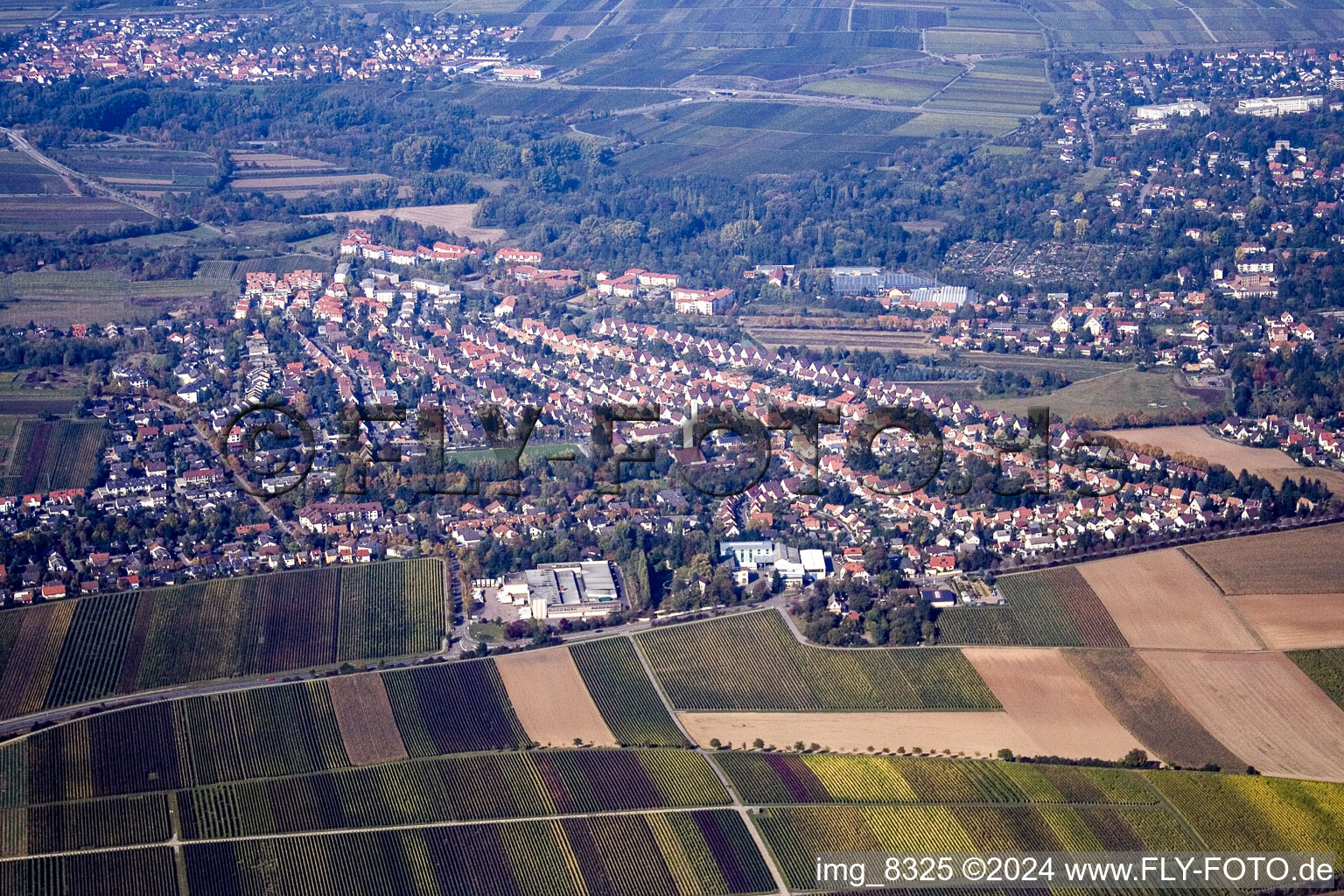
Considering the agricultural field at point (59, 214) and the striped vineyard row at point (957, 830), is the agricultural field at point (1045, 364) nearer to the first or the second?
the striped vineyard row at point (957, 830)

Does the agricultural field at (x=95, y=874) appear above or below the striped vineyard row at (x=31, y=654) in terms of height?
below

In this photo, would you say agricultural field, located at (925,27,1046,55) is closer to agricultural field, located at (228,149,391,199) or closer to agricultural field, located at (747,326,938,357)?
agricultural field, located at (228,149,391,199)

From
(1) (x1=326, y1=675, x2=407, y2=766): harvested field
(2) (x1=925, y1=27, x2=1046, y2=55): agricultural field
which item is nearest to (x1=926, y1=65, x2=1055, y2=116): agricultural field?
(2) (x1=925, y1=27, x2=1046, y2=55): agricultural field

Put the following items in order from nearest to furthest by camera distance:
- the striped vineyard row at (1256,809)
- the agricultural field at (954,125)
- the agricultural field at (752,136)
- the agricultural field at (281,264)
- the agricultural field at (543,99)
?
1. the striped vineyard row at (1256,809)
2. the agricultural field at (281,264)
3. the agricultural field at (752,136)
4. the agricultural field at (954,125)
5. the agricultural field at (543,99)

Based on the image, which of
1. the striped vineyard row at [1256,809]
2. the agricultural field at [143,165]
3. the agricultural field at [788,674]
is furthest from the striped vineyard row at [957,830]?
the agricultural field at [143,165]

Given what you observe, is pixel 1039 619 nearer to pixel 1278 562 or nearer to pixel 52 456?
pixel 1278 562

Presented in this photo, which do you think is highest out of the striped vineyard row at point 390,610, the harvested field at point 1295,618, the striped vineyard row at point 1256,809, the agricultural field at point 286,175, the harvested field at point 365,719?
the agricultural field at point 286,175
